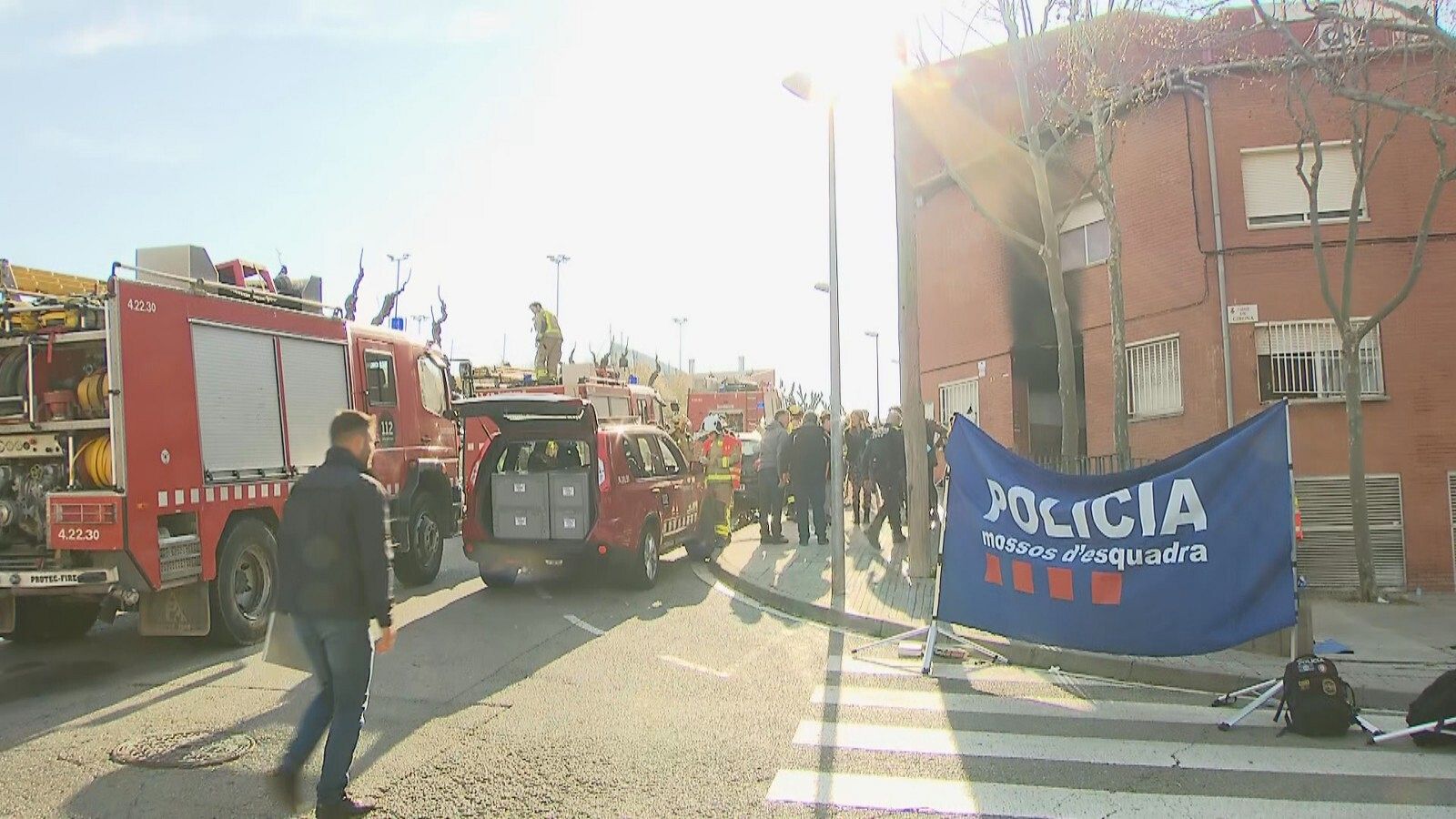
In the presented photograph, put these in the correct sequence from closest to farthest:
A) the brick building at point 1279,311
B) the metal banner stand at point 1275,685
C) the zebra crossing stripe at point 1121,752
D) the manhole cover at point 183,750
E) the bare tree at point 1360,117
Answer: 1. the zebra crossing stripe at point 1121,752
2. the manhole cover at point 183,750
3. the metal banner stand at point 1275,685
4. the bare tree at point 1360,117
5. the brick building at point 1279,311

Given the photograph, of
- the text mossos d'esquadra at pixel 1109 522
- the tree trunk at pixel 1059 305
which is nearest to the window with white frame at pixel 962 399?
the tree trunk at pixel 1059 305

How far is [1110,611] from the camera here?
690 cm

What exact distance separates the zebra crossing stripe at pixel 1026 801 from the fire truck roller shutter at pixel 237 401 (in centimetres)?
572

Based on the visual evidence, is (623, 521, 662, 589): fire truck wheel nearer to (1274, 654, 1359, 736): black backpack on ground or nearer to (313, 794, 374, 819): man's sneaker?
(313, 794, 374, 819): man's sneaker

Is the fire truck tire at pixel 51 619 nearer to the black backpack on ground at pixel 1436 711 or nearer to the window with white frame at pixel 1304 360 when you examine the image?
the black backpack on ground at pixel 1436 711

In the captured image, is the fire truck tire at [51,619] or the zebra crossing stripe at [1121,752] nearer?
the zebra crossing stripe at [1121,752]

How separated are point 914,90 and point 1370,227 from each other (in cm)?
552

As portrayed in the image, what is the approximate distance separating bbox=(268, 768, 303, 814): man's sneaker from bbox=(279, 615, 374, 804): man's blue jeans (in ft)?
0.10

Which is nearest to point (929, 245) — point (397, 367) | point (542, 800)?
point (397, 367)

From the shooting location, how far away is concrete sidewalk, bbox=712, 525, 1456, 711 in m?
6.98

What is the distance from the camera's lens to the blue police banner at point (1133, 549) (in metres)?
6.49

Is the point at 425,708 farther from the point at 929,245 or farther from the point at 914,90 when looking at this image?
the point at 929,245

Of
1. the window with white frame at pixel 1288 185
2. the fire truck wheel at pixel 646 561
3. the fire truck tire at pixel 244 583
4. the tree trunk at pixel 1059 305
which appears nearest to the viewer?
the fire truck tire at pixel 244 583

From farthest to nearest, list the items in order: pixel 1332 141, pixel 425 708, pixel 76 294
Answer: pixel 1332 141 < pixel 76 294 < pixel 425 708
